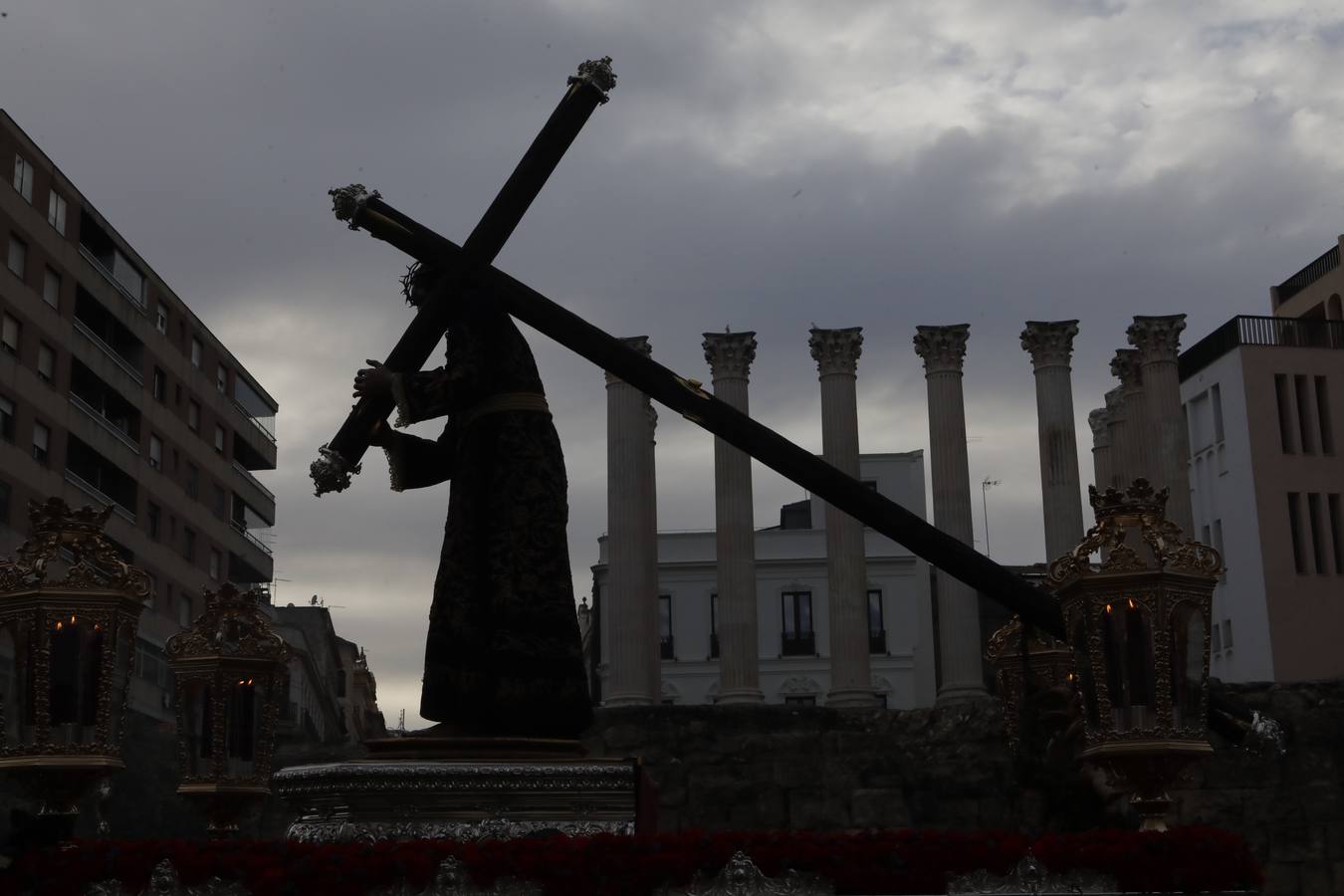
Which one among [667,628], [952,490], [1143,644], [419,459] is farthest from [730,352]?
[1143,644]

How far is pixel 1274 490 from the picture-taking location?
1934 inches

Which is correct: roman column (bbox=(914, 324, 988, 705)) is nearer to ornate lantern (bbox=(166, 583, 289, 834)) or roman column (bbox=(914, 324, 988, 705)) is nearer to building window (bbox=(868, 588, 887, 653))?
building window (bbox=(868, 588, 887, 653))

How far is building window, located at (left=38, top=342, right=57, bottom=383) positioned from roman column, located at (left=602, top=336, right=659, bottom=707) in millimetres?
14829

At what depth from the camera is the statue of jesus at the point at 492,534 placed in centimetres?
1077

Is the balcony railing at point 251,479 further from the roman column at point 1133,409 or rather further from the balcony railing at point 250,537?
the roman column at point 1133,409

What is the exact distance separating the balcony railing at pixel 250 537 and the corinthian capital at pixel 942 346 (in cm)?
2774

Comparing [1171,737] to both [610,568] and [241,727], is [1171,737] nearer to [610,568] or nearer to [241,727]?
[241,727]

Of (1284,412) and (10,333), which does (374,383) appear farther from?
(1284,412)

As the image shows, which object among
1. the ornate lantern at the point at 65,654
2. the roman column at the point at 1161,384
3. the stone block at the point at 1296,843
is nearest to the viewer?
the ornate lantern at the point at 65,654

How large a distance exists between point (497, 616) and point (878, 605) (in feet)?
169

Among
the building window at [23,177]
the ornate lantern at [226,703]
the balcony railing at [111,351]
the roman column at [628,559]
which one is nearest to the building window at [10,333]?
the building window at [23,177]

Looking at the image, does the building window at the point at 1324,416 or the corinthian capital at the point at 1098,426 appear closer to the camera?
the building window at the point at 1324,416

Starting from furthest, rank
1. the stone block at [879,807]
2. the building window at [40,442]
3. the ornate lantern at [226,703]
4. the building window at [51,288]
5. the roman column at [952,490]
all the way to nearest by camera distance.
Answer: the building window at [51,288] → the building window at [40,442] → the roman column at [952,490] → the stone block at [879,807] → the ornate lantern at [226,703]

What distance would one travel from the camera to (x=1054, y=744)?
535 inches
